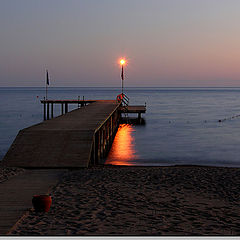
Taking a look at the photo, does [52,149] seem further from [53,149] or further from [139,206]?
[139,206]

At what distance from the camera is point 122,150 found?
2923cm

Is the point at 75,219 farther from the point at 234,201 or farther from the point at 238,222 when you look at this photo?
the point at 234,201

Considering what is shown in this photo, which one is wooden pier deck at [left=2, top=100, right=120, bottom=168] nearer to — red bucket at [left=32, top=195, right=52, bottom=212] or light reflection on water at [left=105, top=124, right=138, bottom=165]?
light reflection on water at [left=105, top=124, right=138, bottom=165]

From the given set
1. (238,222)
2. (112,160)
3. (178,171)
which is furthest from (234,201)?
(112,160)

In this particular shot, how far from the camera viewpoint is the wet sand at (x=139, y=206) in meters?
8.45

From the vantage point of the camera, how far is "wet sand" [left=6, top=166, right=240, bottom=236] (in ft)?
27.7

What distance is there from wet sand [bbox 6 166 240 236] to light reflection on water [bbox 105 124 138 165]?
9367 mm

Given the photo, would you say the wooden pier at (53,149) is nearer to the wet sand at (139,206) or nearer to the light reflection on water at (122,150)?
the wet sand at (139,206)

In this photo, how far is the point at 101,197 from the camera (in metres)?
11.2

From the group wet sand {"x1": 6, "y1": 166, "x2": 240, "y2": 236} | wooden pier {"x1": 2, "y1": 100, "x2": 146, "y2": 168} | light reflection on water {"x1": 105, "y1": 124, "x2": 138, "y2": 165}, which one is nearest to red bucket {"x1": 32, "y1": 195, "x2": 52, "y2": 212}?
wet sand {"x1": 6, "y1": 166, "x2": 240, "y2": 236}

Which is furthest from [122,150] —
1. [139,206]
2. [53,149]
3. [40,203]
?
[40,203]

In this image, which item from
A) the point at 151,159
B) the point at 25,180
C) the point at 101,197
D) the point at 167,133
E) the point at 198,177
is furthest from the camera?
the point at 167,133

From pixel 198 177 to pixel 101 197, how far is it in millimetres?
5148

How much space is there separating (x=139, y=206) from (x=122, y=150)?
18.9 meters
